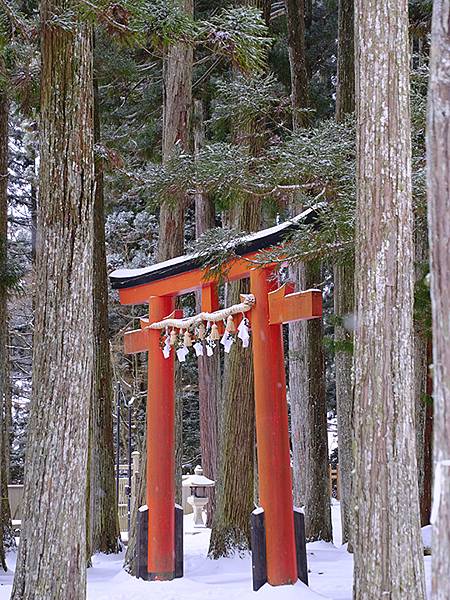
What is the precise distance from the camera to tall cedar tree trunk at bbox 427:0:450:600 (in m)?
2.77

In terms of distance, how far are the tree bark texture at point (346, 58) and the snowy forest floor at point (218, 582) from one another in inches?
217

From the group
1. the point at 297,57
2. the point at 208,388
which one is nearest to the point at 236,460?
the point at 297,57

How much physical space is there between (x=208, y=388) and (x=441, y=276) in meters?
13.7

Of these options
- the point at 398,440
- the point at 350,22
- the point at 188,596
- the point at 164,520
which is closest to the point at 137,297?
the point at 164,520

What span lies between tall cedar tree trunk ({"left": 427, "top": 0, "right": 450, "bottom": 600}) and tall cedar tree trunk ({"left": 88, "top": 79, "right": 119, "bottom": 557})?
A: 851 centimetres

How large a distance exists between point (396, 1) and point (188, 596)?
17.2ft

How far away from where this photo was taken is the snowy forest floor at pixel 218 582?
24.7ft

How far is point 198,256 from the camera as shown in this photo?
809 centimetres

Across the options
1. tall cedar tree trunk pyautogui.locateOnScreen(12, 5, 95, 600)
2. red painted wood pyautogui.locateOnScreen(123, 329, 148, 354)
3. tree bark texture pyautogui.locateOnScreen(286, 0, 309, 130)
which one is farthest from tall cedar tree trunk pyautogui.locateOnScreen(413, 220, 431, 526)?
tall cedar tree trunk pyautogui.locateOnScreen(12, 5, 95, 600)

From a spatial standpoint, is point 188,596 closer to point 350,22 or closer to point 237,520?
point 237,520

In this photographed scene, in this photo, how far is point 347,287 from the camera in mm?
10406

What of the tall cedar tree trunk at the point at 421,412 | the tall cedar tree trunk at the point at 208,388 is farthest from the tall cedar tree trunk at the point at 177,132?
the tall cedar tree trunk at the point at 208,388

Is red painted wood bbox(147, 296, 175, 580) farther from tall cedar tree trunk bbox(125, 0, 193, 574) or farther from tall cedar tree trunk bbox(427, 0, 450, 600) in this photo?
tall cedar tree trunk bbox(427, 0, 450, 600)

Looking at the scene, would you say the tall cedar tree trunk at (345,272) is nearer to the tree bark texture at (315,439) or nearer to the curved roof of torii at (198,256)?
the tree bark texture at (315,439)
